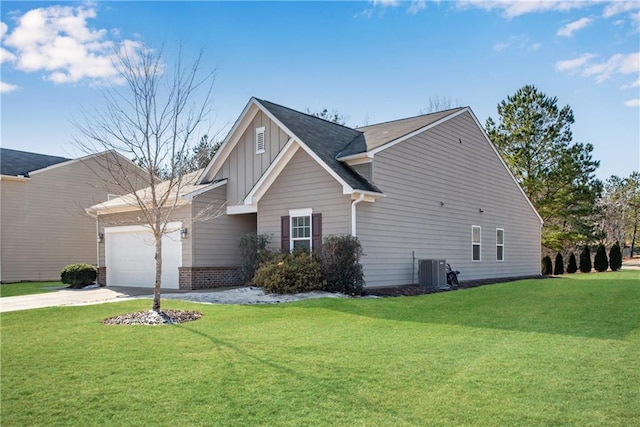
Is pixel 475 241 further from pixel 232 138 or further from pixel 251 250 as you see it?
pixel 232 138

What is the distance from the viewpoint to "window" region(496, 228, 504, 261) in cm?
2165

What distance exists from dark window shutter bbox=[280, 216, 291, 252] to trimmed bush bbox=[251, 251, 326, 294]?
169 cm

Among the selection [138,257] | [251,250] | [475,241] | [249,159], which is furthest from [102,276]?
[475,241]

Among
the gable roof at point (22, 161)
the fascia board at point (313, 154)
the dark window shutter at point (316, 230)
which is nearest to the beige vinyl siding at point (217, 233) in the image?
the fascia board at point (313, 154)

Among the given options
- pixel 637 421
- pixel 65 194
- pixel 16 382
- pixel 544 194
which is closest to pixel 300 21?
pixel 16 382

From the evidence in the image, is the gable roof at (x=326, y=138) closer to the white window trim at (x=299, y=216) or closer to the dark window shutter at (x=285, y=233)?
the white window trim at (x=299, y=216)

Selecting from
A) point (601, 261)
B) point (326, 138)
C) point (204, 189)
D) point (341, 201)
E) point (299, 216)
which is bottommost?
point (601, 261)

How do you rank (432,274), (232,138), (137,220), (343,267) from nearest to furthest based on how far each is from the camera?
(343,267) < (432,274) < (232,138) < (137,220)

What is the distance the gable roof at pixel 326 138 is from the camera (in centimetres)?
1478

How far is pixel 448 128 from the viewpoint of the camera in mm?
18828

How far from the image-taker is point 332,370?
19.1 feet

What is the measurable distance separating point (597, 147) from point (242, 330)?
31.6 metres

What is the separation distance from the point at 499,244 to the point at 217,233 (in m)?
12.0

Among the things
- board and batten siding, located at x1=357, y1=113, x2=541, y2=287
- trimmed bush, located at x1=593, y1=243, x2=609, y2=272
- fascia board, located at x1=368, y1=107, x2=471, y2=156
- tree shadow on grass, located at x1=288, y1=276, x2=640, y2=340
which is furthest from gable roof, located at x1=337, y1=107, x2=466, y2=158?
trimmed bush, located at x1=593, y1=243, x2=609, y2=272
